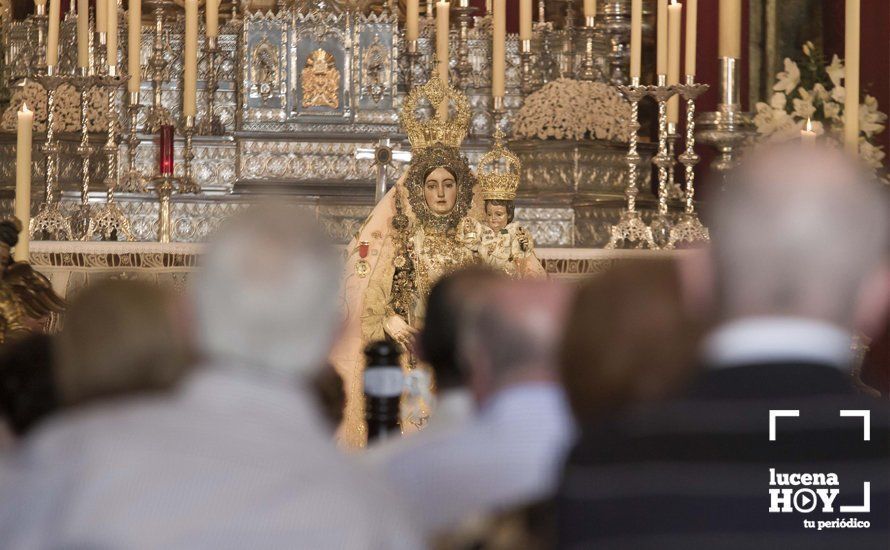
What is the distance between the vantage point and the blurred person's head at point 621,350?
2.13 meters

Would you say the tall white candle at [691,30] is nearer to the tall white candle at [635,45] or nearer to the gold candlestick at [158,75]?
the tall white candle at [635,45]

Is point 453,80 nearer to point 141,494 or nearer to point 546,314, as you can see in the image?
point 546,314

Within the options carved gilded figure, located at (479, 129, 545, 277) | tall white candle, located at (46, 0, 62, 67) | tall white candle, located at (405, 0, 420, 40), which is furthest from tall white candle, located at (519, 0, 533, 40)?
tall white candle, located at (46, 0, 62, 67)

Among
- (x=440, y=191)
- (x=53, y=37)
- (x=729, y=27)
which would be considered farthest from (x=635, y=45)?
(x=53, y=37)

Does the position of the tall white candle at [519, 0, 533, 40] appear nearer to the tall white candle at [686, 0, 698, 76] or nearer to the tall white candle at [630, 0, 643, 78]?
the tall white candle at [630, 0, 643, 78]

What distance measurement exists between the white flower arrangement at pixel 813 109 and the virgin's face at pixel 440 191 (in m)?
1.82

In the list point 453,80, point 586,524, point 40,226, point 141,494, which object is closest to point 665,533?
point 586,524

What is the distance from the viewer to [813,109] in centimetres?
757

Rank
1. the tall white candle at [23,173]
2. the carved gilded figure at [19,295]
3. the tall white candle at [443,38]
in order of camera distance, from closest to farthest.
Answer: the carved gilded figure at [19,295], the tall white candle at [23,173], the tall white candle at [443,38]

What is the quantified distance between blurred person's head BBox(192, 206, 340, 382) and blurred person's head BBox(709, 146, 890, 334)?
464 millimetres

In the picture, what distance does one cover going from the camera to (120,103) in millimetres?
8273

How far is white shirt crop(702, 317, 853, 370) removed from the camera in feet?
6.44

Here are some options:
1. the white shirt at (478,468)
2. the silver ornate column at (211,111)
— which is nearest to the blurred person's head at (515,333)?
the white shirt at (478,468)

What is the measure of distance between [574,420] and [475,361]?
0.91ft
